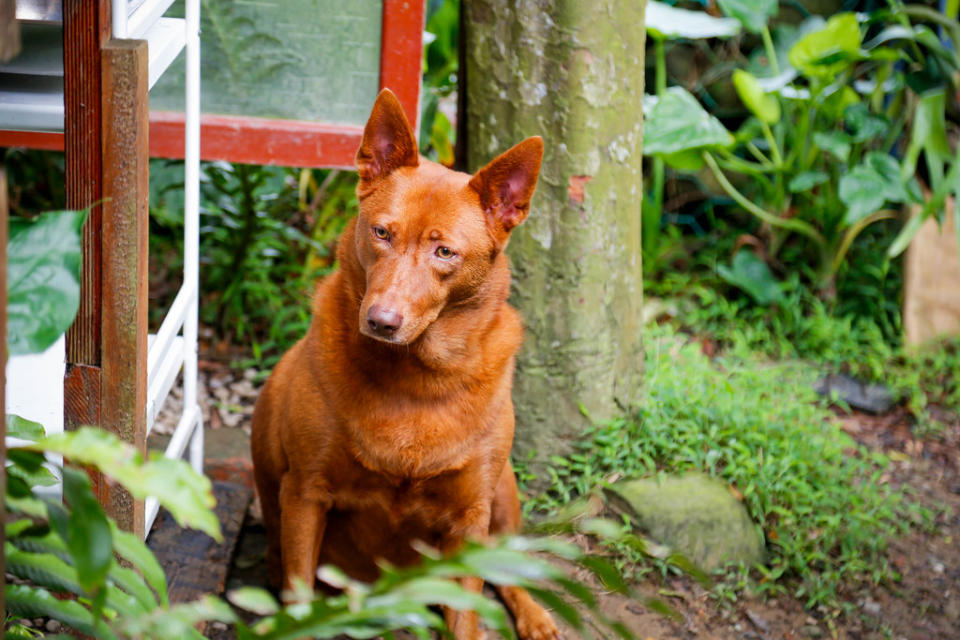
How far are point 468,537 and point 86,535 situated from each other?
1456 millimetres

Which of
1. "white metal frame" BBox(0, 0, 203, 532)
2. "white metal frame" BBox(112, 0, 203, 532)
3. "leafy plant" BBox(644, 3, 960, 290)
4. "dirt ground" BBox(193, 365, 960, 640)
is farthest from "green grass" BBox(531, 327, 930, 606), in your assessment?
"white metal frame" BBox(0, 0, 203, 532)

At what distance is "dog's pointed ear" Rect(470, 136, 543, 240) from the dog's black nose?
41 centimetres

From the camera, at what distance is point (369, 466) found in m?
2.52

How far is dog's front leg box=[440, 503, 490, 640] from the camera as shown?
2672 mm

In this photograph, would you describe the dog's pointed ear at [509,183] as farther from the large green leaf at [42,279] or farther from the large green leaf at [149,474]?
the large green leaf at [149,474]

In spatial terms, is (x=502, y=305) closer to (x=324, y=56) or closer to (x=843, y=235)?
(x=324, y=56)

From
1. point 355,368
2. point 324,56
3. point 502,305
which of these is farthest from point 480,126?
point 355,368

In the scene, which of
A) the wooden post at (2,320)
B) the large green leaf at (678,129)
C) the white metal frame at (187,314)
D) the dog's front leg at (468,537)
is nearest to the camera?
the wooden post at (2,320)

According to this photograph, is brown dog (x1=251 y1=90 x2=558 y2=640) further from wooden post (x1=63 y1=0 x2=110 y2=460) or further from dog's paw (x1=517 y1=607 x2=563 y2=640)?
wooden post (x1=63 y1=0 x2=110 y2=460)

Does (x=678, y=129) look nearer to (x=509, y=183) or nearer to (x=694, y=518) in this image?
(x=694, y=518)

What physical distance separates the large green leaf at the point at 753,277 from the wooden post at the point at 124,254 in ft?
12.1

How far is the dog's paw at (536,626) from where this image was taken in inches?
117

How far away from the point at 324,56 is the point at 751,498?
213cm

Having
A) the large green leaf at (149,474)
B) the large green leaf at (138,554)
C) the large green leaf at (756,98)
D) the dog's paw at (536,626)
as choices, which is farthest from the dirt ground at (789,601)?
the large green leaf at (756,98)
